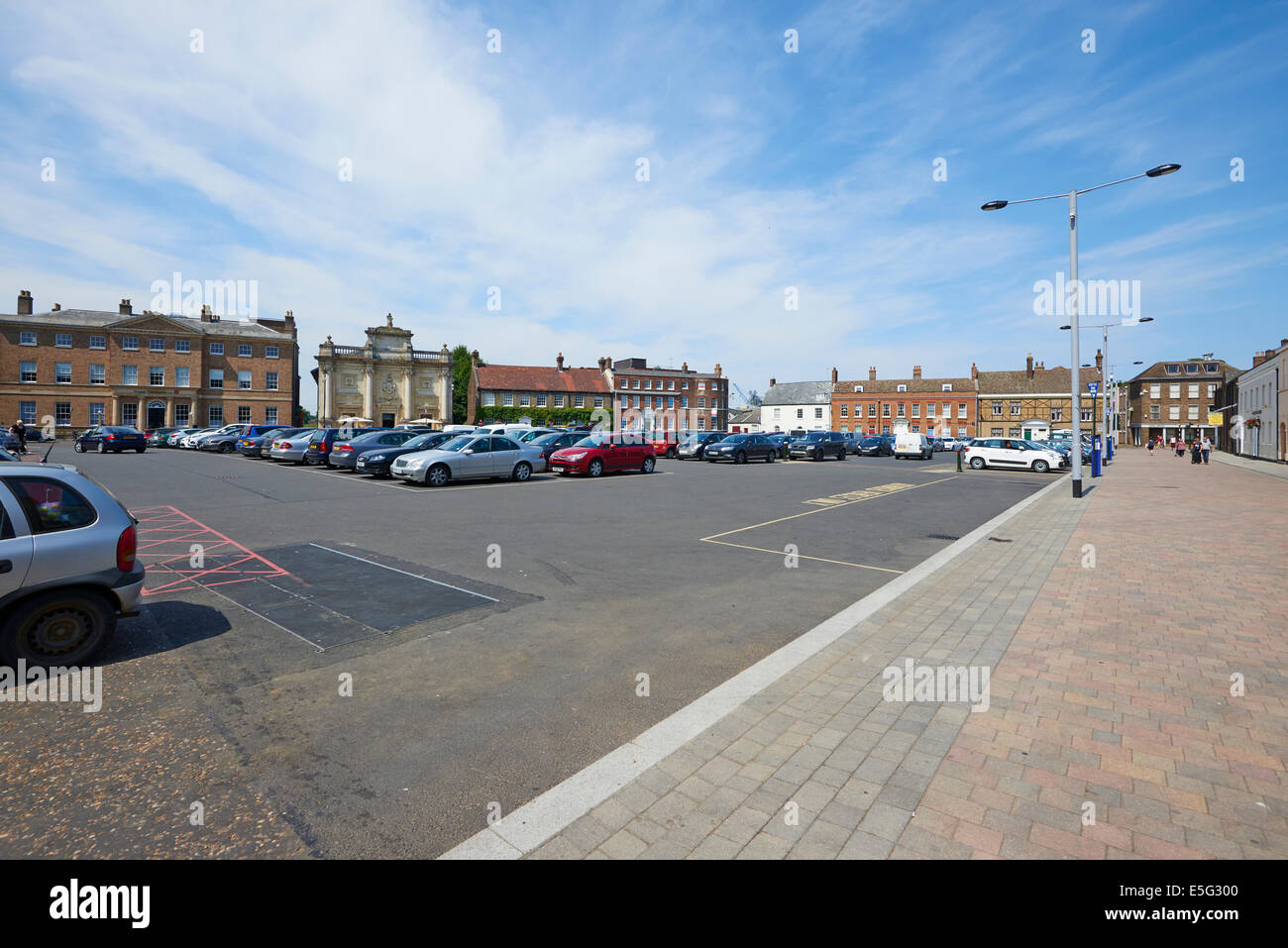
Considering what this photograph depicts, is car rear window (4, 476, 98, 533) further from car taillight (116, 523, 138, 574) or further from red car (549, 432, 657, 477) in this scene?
red car (549, 432, 657, 477)

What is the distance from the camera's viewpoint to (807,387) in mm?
98062

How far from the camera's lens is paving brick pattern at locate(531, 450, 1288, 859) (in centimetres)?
307

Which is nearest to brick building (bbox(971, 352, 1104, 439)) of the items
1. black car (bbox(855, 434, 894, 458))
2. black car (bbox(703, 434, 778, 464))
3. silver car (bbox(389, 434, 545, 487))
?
black car (bbox(855, 434, 894, 458))

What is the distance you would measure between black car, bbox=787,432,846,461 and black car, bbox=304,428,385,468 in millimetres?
24112

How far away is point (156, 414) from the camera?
58.2 meters

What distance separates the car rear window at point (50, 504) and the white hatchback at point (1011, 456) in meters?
37.6

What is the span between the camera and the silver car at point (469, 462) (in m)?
19.6

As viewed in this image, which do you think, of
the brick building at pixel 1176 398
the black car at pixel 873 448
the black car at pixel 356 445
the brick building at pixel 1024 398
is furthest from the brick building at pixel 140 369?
the brick building at pixel 1176 398

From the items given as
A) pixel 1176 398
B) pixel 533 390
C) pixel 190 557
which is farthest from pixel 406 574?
pixel 1176 398

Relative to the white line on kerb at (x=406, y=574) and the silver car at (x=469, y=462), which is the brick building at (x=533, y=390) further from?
the white line on kerb at (x=406, y=574)

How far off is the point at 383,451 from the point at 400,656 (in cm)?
1857
